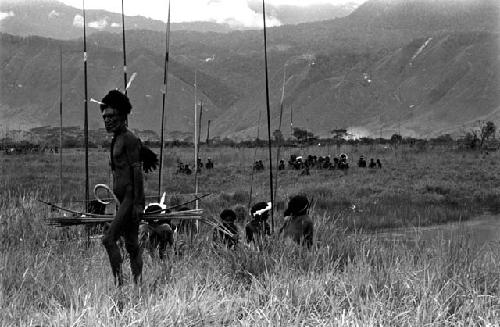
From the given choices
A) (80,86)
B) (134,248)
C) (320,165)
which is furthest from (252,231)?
(80,86)

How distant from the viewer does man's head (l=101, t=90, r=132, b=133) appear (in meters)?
6.65

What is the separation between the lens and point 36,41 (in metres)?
172

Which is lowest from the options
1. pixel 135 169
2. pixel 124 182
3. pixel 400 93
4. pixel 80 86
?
pixel 124 182

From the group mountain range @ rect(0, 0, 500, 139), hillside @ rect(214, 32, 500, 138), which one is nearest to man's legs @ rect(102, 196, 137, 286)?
mountain range @ rect(0, 0, 500, 139)

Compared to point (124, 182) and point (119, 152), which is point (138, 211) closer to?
point (124, 182)

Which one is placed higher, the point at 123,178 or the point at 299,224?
the point at 123,178

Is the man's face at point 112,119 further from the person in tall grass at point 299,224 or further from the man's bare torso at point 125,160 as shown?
the person in tall grass at point 299,224

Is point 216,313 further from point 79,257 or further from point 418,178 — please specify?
point 418,178

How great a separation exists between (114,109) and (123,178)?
642 mm

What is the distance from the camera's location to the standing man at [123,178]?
6613mm

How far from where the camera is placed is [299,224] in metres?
8.66

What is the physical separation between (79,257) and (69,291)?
63.5 inches

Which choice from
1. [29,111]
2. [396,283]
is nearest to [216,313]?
[396,283]

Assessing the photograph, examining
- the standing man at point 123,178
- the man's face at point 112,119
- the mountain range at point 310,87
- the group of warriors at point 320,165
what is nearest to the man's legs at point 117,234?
the standing man at point 123,178
